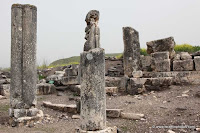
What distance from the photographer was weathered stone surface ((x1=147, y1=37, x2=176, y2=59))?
11.7 metres

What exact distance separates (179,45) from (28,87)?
13.4 meters

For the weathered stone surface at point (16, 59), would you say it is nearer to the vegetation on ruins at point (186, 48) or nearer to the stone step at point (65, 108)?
the stone step at point (65, 108)

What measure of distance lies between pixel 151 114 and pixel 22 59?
15.3ft

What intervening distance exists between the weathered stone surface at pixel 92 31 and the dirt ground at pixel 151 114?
2516 millimetres

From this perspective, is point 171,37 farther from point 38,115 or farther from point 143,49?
point 38,115

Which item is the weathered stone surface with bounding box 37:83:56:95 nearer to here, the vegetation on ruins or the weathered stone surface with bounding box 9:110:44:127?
the weathered stone surface with bounding box 9:110:44:127

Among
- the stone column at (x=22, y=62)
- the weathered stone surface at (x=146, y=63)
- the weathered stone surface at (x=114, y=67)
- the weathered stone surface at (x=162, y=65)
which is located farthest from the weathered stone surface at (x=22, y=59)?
the weathered stone surface at (x=114, y=67)

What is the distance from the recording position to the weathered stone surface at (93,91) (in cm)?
433

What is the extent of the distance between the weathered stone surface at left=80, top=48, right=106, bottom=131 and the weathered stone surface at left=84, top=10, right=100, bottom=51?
33 cm

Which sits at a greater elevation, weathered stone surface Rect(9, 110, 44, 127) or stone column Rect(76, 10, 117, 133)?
stone column Rect(76, 10, 117, 133)

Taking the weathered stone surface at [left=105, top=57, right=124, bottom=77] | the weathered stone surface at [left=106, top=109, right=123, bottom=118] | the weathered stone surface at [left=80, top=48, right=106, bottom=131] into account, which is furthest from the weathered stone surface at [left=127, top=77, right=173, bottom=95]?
the weathered stone surface at [left=80, top=48, right=106, bottom=131]

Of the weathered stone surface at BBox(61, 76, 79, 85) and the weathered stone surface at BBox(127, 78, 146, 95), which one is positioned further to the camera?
the weathered stone surface at BBox(61, 76, 79, 85)

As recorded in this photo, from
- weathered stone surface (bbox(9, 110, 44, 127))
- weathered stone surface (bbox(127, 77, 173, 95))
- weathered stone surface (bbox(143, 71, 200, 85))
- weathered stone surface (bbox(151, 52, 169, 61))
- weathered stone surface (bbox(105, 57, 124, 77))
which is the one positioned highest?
weathered stone surface (bbox(151, 52, 169, 61))

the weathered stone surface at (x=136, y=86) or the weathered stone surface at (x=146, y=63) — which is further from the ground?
the weathered stone surface at (x=146, y=63)
